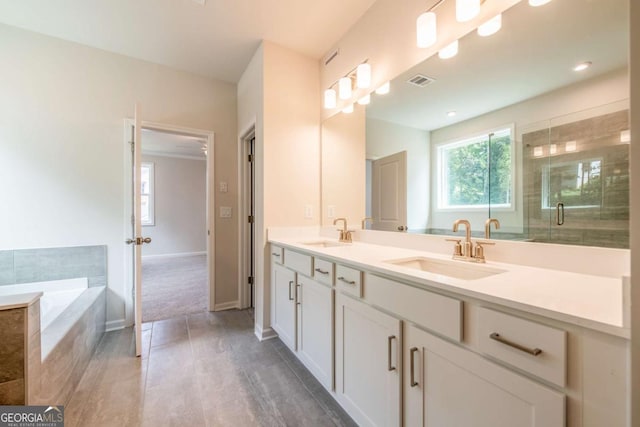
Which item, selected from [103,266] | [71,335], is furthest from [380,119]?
[103,266]

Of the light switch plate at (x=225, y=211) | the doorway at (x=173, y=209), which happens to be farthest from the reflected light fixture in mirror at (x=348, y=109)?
the doorway at (x=173, y=209)

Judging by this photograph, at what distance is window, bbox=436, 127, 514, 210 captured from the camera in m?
1.23

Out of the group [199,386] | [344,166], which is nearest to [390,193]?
[344,166]

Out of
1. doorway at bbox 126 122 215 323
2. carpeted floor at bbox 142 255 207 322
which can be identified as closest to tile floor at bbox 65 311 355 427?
carpeted floor at bbox 142 255 207 322

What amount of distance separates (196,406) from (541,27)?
2.53 m

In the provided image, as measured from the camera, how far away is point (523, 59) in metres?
1.17

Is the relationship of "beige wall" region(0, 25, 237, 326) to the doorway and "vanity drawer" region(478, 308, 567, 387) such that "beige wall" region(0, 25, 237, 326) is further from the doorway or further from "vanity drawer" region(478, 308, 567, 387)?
"vanity drawer" region(478, 308, 567, 387)

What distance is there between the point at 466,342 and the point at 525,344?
17 centimetres

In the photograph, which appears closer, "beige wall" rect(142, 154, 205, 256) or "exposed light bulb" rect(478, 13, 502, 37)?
"exposed light bulb" rect(478, 13, 502, 37)

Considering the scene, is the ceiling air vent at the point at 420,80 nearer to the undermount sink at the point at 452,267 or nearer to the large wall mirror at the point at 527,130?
the large wall mirror at the point at 527,130

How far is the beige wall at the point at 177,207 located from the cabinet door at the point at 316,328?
544cm

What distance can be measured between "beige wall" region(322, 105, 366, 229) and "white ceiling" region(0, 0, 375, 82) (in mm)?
702

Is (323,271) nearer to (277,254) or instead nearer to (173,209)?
(277,254)

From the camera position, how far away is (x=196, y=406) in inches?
57.3
